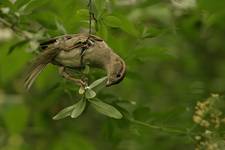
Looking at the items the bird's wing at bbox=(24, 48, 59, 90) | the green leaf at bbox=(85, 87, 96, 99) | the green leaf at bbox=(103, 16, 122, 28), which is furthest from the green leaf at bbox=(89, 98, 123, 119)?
the green leaf at bbox=(103, 16, 122, 28)

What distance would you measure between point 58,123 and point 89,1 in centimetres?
199

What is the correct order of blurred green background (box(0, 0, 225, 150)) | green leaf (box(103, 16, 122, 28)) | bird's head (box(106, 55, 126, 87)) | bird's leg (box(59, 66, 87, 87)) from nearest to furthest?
1. bird's head (box(106, 55, 126, 87))
2. bird's leg (box(59, 66, 87, 87))
3. green leaf (box(103, 16, 122, 28))
4. blurred green background (box(0, 0, 225, 150))

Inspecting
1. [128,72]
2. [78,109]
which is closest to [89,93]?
[78,109]

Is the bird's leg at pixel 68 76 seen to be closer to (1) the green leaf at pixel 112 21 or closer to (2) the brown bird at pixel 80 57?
(2) the brown bird at pixel 80 57

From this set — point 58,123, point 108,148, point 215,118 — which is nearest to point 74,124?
point 58,123

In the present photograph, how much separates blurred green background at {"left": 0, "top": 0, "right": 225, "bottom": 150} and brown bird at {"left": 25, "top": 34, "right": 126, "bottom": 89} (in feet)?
0.56

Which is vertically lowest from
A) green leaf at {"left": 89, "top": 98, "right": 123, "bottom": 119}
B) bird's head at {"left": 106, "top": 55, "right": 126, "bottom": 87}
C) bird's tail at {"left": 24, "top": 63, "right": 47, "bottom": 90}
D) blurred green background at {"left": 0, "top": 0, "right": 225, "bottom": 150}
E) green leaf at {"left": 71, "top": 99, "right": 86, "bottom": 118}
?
blurred green background at {"left": 0, "top": 0, "right": 225, "bottom": 150}

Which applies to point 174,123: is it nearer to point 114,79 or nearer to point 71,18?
point 71,18

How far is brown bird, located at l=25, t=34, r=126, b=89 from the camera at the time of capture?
2020 millimetres

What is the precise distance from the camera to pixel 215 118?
244 centimetres

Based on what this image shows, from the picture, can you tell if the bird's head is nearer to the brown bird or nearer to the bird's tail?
the brown bird

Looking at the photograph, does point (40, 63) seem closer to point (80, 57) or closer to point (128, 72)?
point (80, 57)

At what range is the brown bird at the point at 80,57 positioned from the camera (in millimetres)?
2020

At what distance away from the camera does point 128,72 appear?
8.91ft
